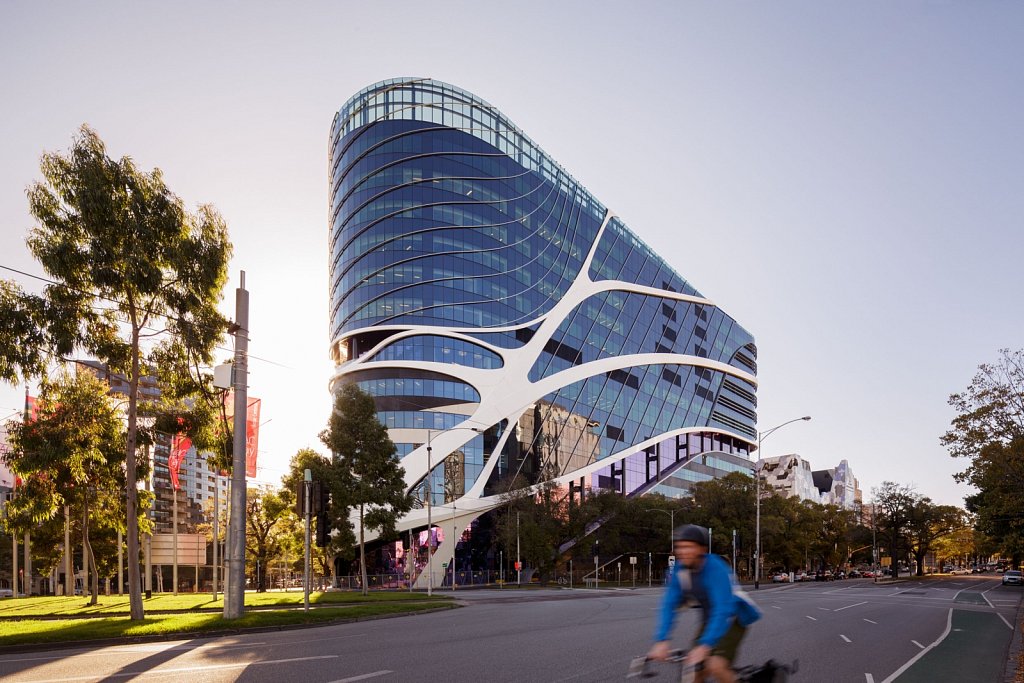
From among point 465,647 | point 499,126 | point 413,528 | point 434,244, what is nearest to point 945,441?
point 465,647

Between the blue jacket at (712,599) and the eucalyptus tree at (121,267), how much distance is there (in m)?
17.0

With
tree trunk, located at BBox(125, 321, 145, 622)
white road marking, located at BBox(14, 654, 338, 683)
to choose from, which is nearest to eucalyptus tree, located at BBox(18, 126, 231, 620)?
tree trunk, located at BBox(125, 321, 145, 622)

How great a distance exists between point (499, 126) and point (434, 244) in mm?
19145

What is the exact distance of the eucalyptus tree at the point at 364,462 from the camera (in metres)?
41.8

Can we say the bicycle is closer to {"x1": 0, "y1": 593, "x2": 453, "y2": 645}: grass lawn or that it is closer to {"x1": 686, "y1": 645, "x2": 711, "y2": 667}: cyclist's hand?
{"x1": 686, "y1": 645, "x2": 711, "y2": 667}: cyclist's hand

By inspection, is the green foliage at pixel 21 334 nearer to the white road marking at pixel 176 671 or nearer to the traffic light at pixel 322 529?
the traffic light at pixel 322 529

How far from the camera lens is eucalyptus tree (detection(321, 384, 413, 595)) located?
41.8 meters

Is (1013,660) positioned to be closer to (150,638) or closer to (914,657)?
(914,657)

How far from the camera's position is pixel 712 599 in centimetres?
571

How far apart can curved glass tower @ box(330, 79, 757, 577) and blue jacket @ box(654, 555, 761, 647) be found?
202ft

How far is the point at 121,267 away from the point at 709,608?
19.0 metres

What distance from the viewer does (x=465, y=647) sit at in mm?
13992

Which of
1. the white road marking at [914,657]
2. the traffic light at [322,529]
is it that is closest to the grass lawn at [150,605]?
the traffic light at [322,529]

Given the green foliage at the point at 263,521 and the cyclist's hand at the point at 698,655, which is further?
the green foliage at the point at 263,521
